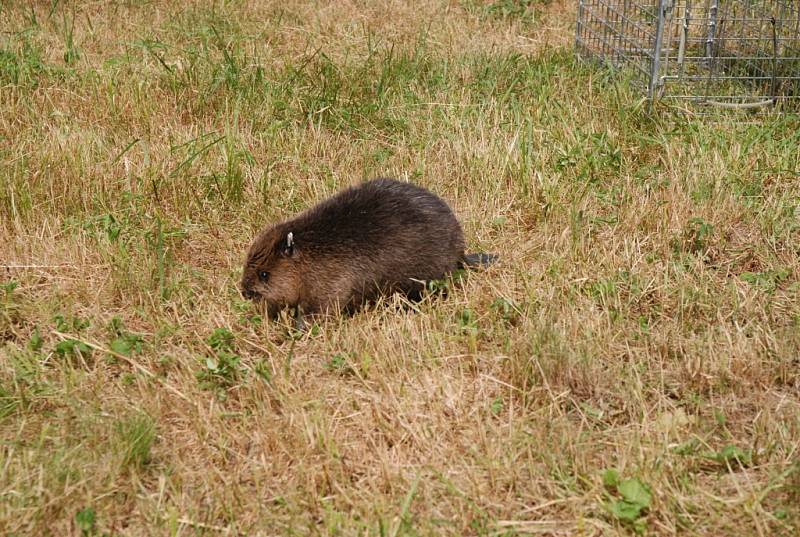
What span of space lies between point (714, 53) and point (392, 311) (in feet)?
15.3

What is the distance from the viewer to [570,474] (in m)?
3.54

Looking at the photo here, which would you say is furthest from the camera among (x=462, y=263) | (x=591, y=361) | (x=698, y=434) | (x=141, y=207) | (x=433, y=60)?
(x=433, y=60)

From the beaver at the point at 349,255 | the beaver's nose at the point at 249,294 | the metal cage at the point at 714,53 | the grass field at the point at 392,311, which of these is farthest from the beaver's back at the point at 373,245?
the metal cage at the point at 714,53

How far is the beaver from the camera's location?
15.3 ft

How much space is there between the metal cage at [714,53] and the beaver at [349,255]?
2560mm

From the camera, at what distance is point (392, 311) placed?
15.4 feet

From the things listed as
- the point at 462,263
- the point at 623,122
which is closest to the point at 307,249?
the point at 462,263

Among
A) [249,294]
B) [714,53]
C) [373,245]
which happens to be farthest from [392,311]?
[714,53]

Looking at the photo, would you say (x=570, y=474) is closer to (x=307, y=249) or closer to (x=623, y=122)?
(x=307, y=249)

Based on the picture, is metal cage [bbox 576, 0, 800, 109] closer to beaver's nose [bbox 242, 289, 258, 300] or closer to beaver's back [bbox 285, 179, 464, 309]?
beaver's back [bbox 285, 179, 464, 309]

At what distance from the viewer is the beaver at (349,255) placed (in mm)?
4668

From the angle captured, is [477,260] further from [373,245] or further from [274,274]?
[274,274]

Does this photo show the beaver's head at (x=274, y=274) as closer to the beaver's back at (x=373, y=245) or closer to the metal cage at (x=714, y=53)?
the beaver's back at (x=373, y=245)

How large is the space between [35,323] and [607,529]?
115 inches
